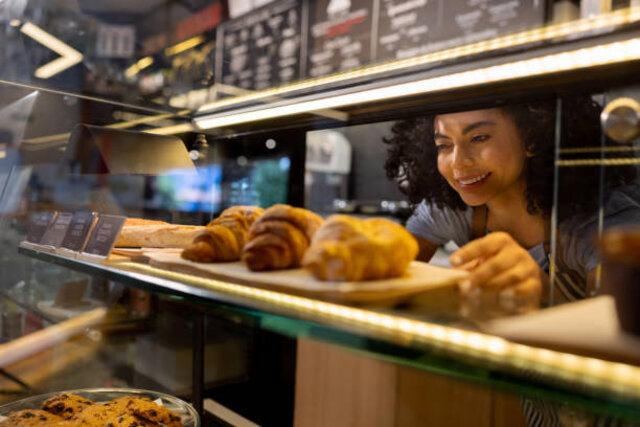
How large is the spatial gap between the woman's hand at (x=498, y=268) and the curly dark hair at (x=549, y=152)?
0.94ft

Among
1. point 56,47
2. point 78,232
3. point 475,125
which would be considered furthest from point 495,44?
point 56,47

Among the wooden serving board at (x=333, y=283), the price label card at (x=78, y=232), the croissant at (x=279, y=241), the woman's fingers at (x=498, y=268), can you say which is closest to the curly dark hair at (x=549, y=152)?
the woman's fingers at (x=498, y=268)

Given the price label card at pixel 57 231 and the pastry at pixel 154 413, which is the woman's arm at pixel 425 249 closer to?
the pastry at pixel 154 413

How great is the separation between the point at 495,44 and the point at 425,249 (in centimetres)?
44

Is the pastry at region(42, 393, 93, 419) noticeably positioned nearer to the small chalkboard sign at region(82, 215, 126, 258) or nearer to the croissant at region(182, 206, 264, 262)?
the small chalkboard sign at region(82, 215, 126, 258)

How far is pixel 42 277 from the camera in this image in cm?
150

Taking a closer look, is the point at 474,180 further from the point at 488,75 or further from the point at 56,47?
the point at 56,47

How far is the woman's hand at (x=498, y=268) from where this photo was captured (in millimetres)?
677

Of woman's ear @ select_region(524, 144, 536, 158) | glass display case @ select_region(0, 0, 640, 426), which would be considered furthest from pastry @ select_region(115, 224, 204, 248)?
woman's ear @ select_region(524, 144, 536, 158)

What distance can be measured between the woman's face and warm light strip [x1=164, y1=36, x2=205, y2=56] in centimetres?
89

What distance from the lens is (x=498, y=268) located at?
706 millimetres

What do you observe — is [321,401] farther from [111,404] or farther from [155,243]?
[155,243]

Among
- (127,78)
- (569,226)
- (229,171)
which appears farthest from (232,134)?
(569,226)

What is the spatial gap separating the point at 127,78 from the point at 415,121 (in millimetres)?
841
